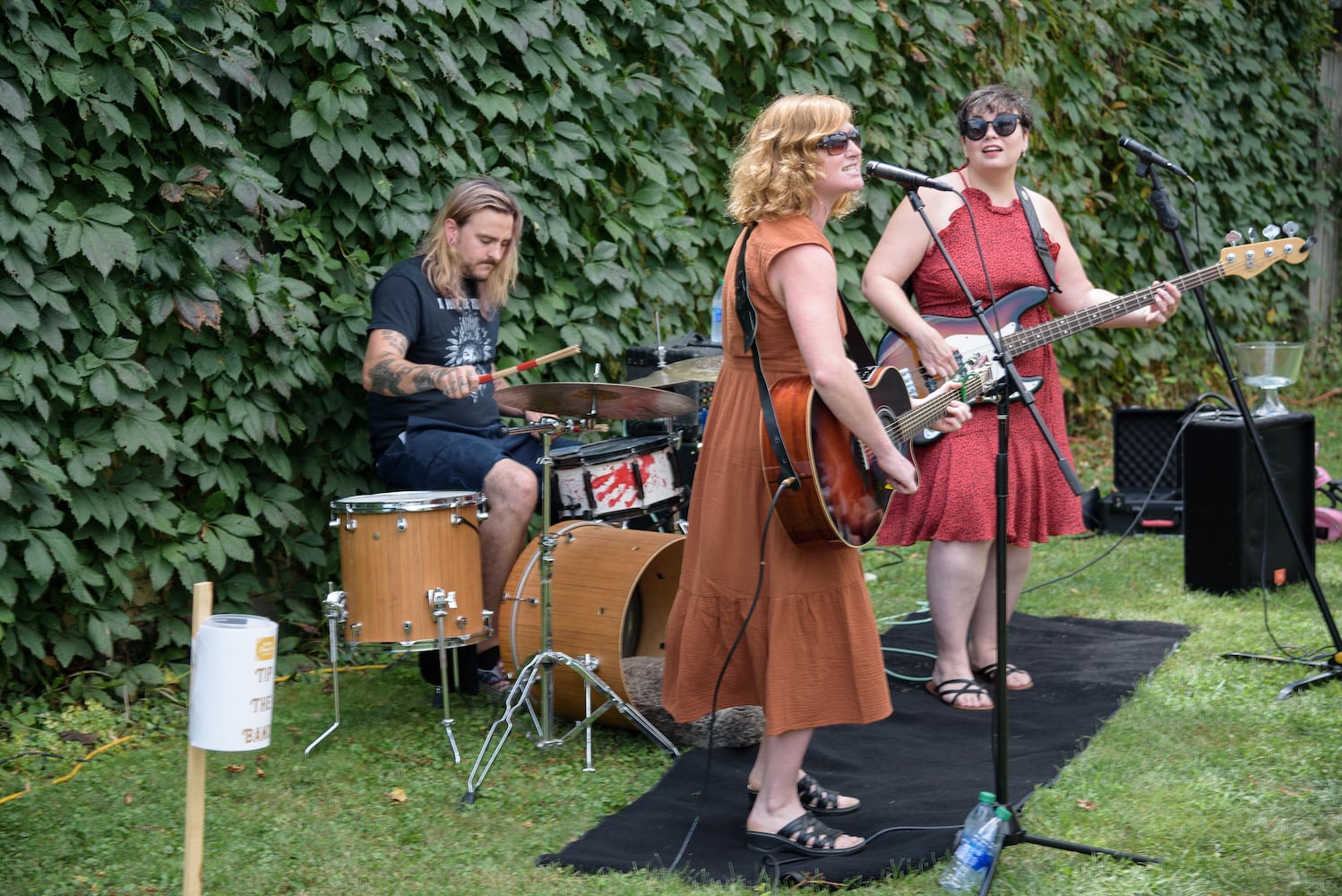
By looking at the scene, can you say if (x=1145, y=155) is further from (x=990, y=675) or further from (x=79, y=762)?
(x=79, y=762)

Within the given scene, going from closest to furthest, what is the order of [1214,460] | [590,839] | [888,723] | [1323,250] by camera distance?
[590,839]
[888,723]
[1214,460]
[1323,250]

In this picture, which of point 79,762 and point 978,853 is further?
point 79,762

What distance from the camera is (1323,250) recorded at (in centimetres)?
1082

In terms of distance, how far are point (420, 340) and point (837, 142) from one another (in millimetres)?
1818

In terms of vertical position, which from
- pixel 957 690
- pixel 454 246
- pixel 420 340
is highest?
pixel 454 246

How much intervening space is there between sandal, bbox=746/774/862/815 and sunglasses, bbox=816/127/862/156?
1.49 metres

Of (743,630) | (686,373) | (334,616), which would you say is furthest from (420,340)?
(743,630)

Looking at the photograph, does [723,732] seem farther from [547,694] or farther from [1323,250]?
[1323,250]

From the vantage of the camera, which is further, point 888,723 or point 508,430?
point 888,723

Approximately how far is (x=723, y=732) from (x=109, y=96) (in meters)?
2.42

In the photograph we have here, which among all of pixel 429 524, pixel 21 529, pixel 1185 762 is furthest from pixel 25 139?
pixel 1185 762

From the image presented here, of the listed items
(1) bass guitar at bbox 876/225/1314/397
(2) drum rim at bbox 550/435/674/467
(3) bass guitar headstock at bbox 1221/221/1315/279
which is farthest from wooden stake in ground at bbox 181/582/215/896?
(3) bass guitar headstock at bbox 1221/221/1315/279

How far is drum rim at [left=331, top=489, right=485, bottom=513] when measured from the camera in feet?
11.6

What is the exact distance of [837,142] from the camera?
9.16 ft
